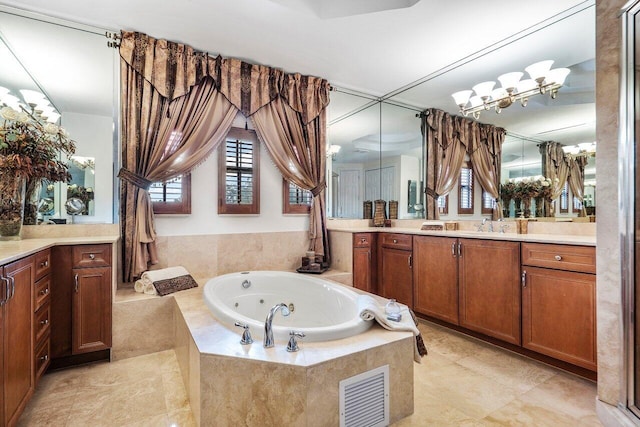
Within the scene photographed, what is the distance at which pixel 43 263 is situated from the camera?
187 cm

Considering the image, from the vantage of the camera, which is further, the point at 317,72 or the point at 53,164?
the point at 317,72

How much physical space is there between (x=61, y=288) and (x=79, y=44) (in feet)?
6.47

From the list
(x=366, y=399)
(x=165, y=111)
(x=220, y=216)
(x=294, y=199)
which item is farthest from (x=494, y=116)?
(x=165, y=111)

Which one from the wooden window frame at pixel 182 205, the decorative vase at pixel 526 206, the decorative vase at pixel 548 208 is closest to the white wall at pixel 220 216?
the wooden window frame at pixel 182 205

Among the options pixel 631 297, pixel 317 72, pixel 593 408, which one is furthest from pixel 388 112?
pixel 593 408

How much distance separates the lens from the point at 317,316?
2486mm

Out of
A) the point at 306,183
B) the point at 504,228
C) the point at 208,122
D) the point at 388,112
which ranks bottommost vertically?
the point at 504,228

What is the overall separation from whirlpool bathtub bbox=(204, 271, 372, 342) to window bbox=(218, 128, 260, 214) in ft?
2.48

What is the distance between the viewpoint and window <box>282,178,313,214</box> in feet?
11.2

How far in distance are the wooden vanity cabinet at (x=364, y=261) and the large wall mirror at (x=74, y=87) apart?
91.2 inches

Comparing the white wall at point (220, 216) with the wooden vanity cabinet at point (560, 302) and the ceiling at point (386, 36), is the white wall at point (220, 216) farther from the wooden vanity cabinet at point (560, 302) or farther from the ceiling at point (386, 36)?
the wooden vanity cabinet at point (560, 302)

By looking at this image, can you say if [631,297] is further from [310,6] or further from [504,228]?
[310,6]

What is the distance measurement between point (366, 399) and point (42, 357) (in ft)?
6.41

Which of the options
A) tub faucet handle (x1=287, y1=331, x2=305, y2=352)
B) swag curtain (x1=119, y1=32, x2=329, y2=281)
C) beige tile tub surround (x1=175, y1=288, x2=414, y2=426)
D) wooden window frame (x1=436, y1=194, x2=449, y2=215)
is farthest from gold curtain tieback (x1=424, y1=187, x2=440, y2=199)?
tub faucet handle (x1=287, y1=331, x2=305, y2=352)
